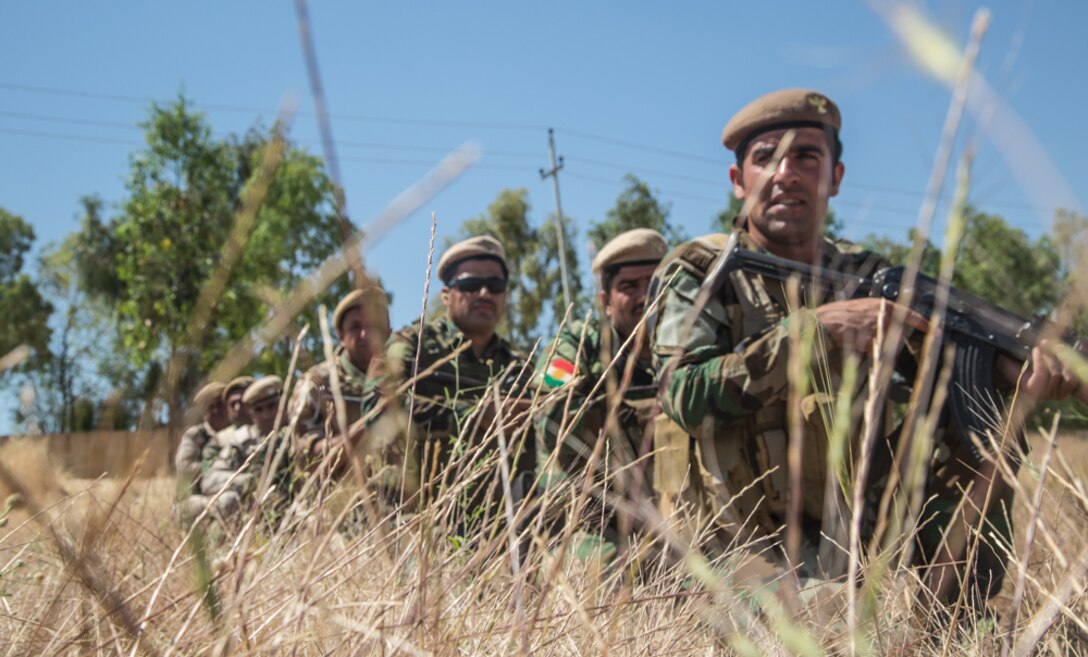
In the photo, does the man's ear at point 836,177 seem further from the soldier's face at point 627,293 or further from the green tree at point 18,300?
the green tree at point 18,300

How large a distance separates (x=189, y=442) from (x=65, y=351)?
2696 cm

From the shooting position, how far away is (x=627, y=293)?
154 inches

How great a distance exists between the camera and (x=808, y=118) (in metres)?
2.87

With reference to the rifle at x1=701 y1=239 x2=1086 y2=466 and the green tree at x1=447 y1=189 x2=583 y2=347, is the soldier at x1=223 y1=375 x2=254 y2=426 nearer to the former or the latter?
the rifle at x1=701 y1=239 x2=1086 y2=466

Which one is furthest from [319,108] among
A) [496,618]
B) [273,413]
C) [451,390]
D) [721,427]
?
[273,413]

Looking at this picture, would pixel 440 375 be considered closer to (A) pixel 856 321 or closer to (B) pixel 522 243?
(A) pixel 856 321

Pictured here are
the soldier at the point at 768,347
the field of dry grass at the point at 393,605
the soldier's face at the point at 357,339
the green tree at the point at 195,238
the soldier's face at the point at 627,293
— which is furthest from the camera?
the green tree at the point at 195,238

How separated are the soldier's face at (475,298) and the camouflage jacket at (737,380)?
1.68 m

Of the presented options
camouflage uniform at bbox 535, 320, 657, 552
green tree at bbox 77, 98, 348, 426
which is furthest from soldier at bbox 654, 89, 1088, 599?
green tree at bbox 77, 98, 348, 426

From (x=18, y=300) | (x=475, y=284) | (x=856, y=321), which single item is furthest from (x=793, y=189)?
(x=18, y=300)

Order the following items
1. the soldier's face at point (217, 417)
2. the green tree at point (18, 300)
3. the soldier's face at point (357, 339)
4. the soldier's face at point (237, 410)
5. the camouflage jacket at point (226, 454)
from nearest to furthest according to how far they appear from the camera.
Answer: the soldier's face at point (357, 339) → the camouflage jacket at point (226, 454) → the soldier's face at point (237, 410) → the soldier's face at point (217, 417) → the green tree at point (18, 300)

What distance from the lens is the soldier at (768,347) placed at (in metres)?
2.50

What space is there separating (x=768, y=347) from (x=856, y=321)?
0.25 metres

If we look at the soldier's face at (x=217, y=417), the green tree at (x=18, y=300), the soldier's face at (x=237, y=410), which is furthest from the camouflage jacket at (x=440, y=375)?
the green tree at (x=18, y=300)
